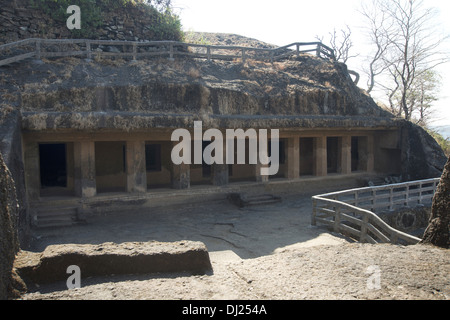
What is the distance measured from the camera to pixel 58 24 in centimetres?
1523

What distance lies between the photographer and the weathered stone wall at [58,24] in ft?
46.5

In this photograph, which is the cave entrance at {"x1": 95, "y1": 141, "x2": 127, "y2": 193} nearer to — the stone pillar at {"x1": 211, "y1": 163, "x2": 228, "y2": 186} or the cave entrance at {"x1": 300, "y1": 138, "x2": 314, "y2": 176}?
the stone pillar at {"x1": 211, "y1": 163, "x2": 228, "y2": 186}

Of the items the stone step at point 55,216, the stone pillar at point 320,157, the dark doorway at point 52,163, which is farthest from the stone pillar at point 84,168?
the stone pillar at point 320,157

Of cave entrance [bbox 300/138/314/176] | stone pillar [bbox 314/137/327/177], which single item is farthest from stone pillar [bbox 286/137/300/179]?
cave entrance [bbox 300/138/314/176]

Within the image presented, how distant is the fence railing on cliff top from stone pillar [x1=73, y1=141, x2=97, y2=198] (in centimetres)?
321

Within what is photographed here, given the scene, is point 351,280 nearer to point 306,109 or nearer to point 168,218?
point 168,218

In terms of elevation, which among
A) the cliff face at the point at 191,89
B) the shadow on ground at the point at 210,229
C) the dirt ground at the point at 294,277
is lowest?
the shadow on ground at the point at 210,229

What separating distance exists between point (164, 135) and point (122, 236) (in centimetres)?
367

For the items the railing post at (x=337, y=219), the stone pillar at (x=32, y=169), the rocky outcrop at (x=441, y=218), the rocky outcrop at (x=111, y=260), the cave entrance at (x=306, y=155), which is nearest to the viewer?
the rocky outcrop at (x=111, y=260)

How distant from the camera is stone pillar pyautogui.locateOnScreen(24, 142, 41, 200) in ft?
32.1

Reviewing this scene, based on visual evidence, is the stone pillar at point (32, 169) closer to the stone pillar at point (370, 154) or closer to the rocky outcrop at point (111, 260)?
the rocky outcrop at point (111, 260)

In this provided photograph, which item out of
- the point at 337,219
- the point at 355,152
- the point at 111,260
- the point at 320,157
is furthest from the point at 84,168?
the point at 355,152

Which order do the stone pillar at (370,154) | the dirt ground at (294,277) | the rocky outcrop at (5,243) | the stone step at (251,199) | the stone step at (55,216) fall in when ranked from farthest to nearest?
the stone pillar at (370,154) → the stone step at (251,199) → the stone step at (55,216) → the dirt ground at (294,277) → the rocky outcrop at (5,243)

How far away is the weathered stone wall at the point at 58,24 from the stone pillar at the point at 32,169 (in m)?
6.53
